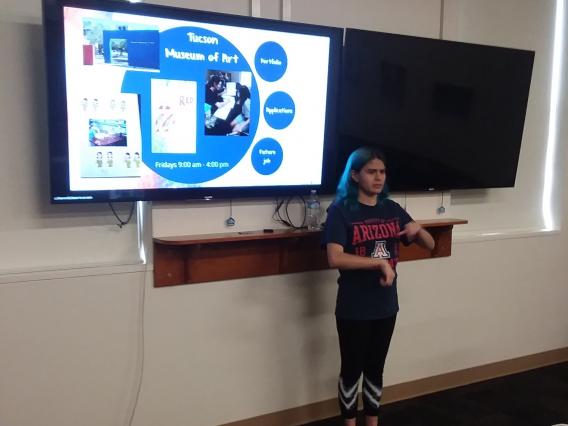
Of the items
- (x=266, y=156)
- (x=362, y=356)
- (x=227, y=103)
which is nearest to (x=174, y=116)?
(x=227, y=103)

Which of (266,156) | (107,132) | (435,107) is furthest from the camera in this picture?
(435,107)

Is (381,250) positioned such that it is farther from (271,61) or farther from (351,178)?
(271,61)

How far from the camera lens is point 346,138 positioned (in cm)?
261

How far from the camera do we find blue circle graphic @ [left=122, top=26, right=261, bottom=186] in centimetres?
216

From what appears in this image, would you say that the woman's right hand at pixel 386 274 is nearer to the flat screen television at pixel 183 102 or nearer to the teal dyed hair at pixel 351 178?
the teal dyed hair at pixel 351 178

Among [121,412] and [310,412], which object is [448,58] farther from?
[121,412]

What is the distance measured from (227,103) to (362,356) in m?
1.25

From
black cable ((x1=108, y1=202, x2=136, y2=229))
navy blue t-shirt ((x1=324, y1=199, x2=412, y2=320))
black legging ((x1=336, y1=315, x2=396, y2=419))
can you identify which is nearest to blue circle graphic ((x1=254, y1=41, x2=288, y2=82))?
navy blue t-shirt ((x1=324, y1=199, x2=412, y2=320))

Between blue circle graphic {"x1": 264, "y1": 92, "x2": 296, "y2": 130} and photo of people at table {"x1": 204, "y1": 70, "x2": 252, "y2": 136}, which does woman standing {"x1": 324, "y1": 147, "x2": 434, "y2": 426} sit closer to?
blue circle graphic {"x1": 264, "y1": 92, "x2": 296, "y2": 130}

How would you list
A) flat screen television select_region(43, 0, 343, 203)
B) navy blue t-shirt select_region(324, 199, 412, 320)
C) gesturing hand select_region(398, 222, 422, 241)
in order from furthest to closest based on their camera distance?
1. gesturing hand select_region(398, 222, 422, 241)
2. navy blue t-shirt select_region(324, 199, 412, 320)
3. flat screen television select_region(43, 0, 343, 203)

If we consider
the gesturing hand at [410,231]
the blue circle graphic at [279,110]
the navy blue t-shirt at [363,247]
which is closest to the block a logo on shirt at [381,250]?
the navy blue t-shirt at [363,247]

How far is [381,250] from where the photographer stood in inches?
90.7

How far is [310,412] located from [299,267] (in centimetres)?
77

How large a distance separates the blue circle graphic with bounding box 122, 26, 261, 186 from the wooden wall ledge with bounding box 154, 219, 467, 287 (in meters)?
0.29
